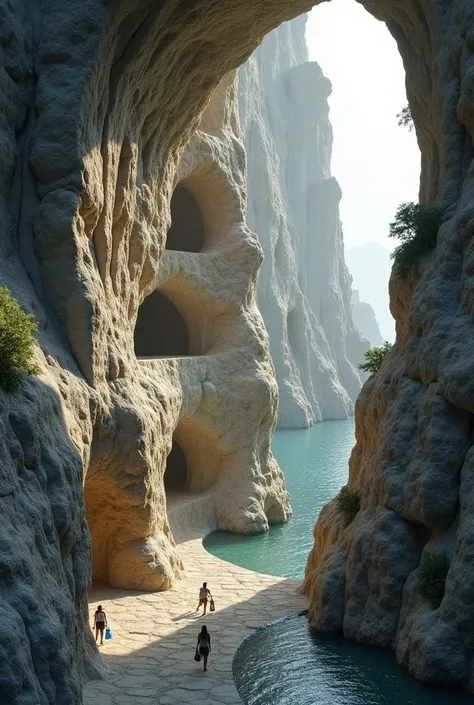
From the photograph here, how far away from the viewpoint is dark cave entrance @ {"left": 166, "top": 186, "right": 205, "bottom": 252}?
1475 inches

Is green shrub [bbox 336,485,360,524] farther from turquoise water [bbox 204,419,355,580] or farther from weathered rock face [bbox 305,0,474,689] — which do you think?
turquoise water [bbox 204,419,355,580]

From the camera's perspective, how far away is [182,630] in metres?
20.5

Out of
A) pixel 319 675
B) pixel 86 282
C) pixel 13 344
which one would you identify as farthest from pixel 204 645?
pixel 86 282

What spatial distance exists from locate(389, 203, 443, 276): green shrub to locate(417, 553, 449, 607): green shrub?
750cm

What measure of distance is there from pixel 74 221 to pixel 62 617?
378 inches

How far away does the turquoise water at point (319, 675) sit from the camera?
1598cm

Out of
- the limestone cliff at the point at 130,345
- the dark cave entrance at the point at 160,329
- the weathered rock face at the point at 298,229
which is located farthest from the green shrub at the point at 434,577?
the weathered rock face at the point at 298,229

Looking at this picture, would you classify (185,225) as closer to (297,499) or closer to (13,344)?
(297,499)

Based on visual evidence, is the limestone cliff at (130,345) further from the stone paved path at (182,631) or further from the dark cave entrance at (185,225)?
the dark cave entrance at (185,225)

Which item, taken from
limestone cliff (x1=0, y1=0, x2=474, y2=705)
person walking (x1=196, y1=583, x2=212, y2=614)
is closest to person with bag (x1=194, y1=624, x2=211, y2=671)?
limestone cliff (x1=0, y1=0, x2=474, y2=705)

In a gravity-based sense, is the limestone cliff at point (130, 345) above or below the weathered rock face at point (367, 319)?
below

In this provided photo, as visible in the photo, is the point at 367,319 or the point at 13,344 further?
the point at 367,319

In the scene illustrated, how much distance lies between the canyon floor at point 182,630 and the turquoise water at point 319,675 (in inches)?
16.7

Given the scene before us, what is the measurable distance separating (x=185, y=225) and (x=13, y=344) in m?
23.9
